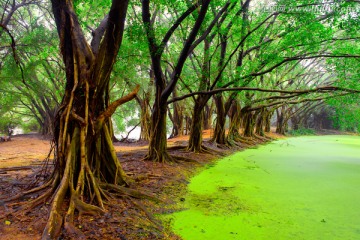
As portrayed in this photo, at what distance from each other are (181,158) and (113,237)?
164 inches

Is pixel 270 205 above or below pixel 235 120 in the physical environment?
below

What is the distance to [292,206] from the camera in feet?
12.1

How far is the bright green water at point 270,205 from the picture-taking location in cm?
287

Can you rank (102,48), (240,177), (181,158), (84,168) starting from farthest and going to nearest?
(181,158) → (240,177) → (102,48) → (84,168)

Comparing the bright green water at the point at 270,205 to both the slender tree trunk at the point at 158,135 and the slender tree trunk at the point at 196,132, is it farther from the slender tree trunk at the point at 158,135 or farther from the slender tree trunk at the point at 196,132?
the slender tree trunk at the point at 196,132

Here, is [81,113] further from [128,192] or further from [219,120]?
[219,120]

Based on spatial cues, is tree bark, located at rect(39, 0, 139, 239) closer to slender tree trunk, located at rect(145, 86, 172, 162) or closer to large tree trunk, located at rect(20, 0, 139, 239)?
large tree trunk, located at rect(20, 0, 139, 239)

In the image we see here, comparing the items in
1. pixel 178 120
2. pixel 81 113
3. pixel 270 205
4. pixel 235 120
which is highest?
pixel 178 120

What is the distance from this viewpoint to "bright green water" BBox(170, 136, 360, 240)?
113 inches

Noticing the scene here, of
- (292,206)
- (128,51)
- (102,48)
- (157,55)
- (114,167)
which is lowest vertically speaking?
(292,206)

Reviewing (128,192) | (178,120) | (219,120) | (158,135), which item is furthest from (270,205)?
(178,120)

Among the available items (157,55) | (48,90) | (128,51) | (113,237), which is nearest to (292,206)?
(113,237)

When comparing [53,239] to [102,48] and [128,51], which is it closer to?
[102,48]

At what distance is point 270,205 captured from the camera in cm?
372
